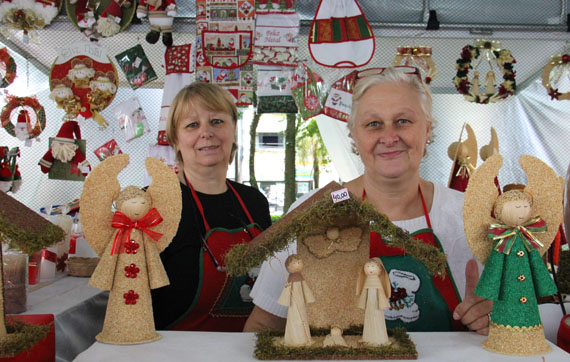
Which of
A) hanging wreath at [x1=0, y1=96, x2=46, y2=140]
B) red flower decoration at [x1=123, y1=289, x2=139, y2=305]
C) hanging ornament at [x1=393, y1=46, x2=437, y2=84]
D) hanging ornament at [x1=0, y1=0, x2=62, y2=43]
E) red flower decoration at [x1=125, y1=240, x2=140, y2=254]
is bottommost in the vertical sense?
red flower decoration at [x1=123, y1=289, x2=139, y2=305]

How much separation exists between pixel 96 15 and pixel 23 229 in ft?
6.64

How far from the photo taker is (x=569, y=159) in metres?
3.29

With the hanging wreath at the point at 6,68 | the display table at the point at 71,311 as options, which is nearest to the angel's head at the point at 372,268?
the display table at the point at 71,311

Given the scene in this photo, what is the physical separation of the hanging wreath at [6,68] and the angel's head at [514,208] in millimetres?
2726

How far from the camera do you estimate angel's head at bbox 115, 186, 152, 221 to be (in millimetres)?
1234

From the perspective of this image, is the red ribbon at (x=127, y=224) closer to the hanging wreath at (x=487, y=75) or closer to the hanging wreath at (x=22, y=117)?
the hanging wreath at (x=22, y=117)

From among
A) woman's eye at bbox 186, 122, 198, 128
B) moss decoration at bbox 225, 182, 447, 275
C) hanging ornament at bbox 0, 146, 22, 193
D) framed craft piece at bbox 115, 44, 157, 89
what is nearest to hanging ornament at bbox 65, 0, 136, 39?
framed craft piece at bbox 115, 44, 157, 89

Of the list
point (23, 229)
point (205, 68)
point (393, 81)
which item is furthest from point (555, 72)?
point (23, 229)

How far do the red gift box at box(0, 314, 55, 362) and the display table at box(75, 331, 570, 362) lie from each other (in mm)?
124

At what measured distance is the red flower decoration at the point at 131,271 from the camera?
4.08ft

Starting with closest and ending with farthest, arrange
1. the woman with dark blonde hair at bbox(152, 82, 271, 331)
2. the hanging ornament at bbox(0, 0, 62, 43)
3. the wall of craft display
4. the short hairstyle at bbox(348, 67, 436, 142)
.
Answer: the short hairstyle at bbox(348, 67, 436, 142) → the woman with dark blonde hair at bbox(152, 82, 271, 331) → the hanging ornament at bbox(0, 0, 62, 43) → the wall of craft display

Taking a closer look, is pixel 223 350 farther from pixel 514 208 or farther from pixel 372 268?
pixel 514 208

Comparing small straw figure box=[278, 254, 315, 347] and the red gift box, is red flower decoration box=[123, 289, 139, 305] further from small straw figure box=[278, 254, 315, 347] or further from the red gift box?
small straw figure box=[278, 254, 315, 347]

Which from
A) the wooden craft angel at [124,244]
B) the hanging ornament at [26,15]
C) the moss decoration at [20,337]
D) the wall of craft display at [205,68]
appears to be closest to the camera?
the moss decoration at [20,337]
